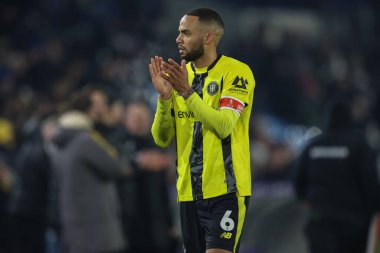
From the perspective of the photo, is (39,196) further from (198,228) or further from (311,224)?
(198,228)

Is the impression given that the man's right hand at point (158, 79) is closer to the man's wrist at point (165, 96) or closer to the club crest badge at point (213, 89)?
the man's wrist at point (165, 96)

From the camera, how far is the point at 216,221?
6152mm

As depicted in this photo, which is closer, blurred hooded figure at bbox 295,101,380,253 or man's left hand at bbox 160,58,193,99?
man's left hand at bbox 160,58,193,99

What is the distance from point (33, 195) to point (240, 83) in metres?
4.36

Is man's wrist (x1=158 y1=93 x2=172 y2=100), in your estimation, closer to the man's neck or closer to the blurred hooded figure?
the man's neck

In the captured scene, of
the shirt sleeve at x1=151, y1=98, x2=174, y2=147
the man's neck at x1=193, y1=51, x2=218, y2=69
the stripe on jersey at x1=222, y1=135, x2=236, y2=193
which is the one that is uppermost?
the man's neck at x1=193, y1=51, x2=218, y2=69

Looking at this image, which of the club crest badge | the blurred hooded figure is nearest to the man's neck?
the club crest badge

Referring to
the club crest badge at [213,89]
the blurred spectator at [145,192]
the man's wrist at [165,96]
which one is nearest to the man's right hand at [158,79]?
the man's wrist at [165,96]

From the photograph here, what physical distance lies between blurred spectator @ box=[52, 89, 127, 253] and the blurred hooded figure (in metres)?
1.88

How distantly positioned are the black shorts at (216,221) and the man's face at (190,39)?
89 cm

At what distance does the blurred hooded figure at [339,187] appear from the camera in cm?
916

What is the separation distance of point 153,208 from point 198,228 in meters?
3.31

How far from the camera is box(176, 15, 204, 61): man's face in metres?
6.21

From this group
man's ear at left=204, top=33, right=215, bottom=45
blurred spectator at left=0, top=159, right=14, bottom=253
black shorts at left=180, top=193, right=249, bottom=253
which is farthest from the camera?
blurred spectator at left=0, top=159, right=14, bottom=253
